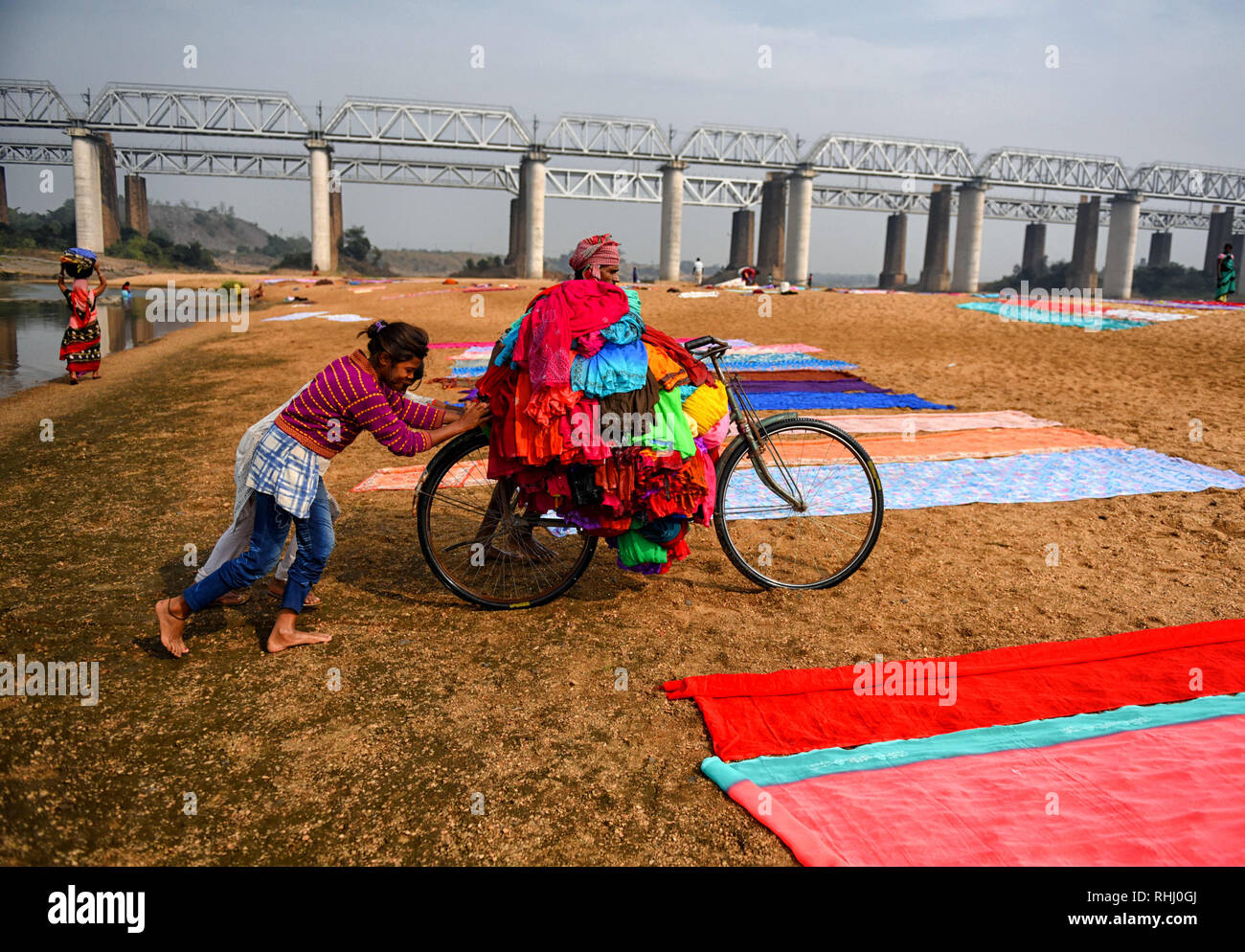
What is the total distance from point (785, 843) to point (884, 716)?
0.88 meters

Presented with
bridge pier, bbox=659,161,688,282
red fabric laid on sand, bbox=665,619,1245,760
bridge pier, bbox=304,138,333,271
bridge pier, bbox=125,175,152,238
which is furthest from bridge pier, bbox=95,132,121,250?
red fabric laid on sand, bbox=665,619,1245,760

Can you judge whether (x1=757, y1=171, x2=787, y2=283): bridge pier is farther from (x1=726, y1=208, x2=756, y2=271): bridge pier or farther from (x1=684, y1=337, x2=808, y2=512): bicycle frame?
(x1=684, y1=337, x2=808, y2=512): bicycle frame

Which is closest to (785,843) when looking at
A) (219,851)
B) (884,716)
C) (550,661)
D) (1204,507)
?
(884,716)

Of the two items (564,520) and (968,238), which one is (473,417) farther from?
(968,238)

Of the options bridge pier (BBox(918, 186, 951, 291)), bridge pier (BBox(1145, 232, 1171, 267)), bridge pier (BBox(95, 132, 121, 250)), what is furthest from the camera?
bridge pier (BBox(1145, 232, 1171, 267))

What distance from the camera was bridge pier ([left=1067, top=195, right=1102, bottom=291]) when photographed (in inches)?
2525

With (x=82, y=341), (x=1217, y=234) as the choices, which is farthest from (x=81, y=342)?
(x=1217, y=234)

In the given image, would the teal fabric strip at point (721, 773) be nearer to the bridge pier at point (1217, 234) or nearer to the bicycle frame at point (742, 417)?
the bicycle frame at point (742, 417)

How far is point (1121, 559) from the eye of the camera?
15.2ft

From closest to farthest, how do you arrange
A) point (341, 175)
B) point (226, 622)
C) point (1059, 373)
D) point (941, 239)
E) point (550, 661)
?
point (550, 661) → point (226, 622) → point (1059, 373) → point (341, 175) → point (941, 239)

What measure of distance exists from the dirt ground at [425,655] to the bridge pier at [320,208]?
164ft

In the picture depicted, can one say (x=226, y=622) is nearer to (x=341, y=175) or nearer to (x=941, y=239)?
(x=341, y=175)

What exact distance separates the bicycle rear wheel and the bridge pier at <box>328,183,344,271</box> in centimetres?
5445
